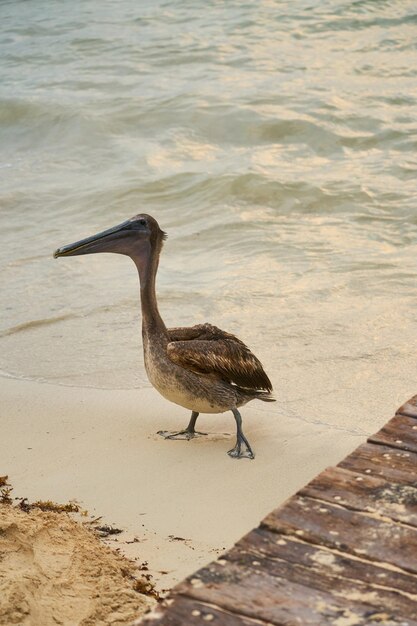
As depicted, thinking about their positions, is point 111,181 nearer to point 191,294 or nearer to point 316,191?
point 316,191

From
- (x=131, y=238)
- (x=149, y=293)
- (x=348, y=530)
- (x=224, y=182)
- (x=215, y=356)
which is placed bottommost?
(x=224, y=182)

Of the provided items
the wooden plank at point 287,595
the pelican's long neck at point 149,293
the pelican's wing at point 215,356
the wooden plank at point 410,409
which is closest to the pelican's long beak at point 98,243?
the pelican's long neck at point 149,293

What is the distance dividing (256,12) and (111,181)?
6195 mm

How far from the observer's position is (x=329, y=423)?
19.7 ft

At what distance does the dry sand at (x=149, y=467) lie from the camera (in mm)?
4477

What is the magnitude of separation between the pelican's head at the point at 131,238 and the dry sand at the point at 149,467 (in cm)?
96

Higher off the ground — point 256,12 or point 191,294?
point 256,12

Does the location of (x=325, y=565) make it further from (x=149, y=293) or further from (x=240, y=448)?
(x=149, y=293)

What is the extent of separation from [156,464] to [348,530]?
2.85 m

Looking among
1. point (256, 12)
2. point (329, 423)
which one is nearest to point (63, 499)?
point (329, 423)

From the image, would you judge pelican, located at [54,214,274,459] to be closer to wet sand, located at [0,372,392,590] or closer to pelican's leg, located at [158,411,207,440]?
pelican's leg, located at [158,411,207,440]

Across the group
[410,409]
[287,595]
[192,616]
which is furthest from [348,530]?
[410,409]

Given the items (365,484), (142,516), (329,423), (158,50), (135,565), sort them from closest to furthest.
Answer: (365,484) → (135,565) → (142,516) → (329,423) → (158,50)

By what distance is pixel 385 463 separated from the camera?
3.04m
